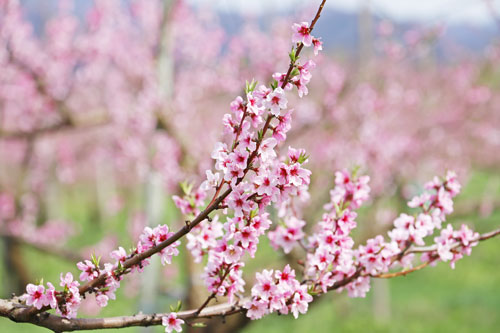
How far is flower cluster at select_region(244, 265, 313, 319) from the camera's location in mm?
1654

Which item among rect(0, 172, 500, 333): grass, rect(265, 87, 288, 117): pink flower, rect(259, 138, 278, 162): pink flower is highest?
rect(0, 172, 500, 333): grass

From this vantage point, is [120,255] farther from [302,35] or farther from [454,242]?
[454,242]

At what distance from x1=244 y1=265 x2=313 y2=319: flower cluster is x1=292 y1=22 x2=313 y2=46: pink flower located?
0.72 metres

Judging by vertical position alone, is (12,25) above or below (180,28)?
below

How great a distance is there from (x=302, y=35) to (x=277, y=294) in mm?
836

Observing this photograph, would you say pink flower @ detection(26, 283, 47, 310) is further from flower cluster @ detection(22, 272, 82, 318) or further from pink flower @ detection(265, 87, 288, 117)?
pink flower @ detection(265, 87, 288, 117)

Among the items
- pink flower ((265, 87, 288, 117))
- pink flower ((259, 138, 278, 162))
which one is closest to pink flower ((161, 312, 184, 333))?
pink flower ((259, 138, 278, 162))

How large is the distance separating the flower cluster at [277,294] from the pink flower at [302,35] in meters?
0.72

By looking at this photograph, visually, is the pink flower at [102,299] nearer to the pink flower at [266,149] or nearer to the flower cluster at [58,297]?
the flower cluster at [58,297]

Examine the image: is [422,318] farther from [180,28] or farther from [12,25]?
[12,25]

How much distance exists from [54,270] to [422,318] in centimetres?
1023

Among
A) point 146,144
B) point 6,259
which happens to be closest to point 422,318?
point 146,144

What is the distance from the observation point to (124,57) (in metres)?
9.27

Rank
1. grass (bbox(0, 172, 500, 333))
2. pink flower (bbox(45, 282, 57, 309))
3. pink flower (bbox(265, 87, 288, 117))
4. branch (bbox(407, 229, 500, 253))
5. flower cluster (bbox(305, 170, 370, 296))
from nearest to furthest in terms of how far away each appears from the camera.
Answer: pink flower (bbox(265, 87, 288, 117)) → pink flower (bbox(45, 282, 57, 309)) → flower cluster (bbox(305, 170, 370, 296)) → branch (bbox(407, 229, 500, 253)) → grass (bbox(0, 172, 500, 333))
